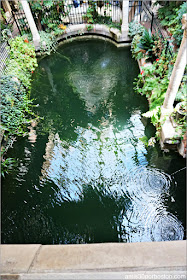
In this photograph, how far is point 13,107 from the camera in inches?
204

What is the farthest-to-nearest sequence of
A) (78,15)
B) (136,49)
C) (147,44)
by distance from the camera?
(78,15) → (136,49) → (147,44)

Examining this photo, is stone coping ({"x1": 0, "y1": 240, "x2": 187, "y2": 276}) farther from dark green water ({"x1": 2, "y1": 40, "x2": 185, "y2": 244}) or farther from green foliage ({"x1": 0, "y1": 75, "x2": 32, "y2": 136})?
green foliage ({"x1": 0, "y1": 75, "x2": 32, "y2": 136})

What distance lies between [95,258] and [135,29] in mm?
7742

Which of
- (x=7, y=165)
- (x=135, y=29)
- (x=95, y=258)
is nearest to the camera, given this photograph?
(x=95, y=258)

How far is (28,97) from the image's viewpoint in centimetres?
602

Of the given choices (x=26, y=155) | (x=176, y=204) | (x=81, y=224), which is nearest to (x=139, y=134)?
(x=176, y=204)

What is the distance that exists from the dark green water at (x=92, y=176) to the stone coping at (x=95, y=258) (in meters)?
0.78

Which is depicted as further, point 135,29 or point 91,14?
point 91,14

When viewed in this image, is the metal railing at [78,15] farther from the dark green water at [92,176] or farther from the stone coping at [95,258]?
the stone coping at [95,258]

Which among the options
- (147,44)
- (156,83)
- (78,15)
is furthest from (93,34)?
(156,83)

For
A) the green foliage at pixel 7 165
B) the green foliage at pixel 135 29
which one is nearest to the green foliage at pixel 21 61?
the green foliage at pixel 7 165

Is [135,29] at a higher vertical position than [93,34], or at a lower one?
lower

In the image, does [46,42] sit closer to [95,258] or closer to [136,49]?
[136,49]

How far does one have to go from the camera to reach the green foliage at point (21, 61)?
19.9 ft
